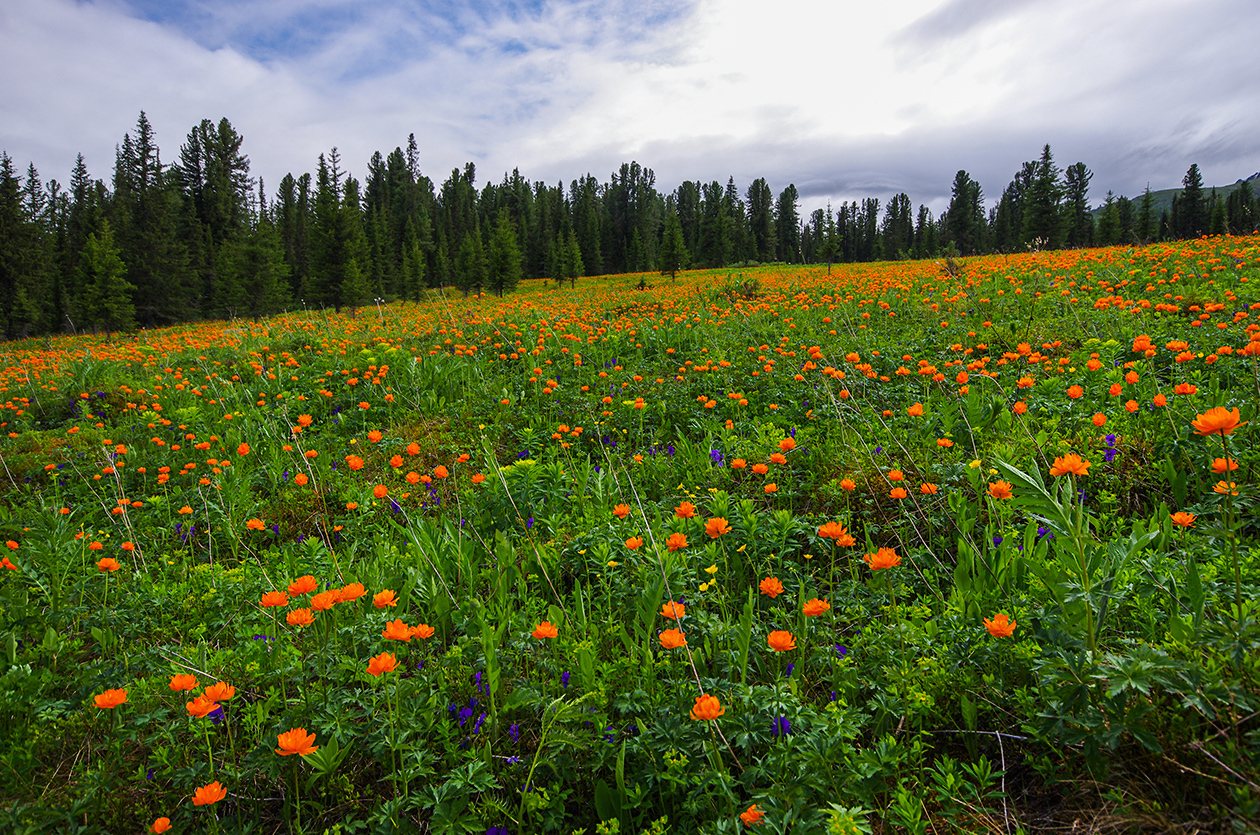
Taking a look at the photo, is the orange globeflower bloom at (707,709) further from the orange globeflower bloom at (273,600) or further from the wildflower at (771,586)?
the orange globeflower bloom at (273,600)

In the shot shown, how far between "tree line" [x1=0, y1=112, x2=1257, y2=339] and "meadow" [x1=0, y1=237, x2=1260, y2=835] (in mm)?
14646

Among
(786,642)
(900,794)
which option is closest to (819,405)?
(786,642)

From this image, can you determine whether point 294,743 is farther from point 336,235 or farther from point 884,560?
point 336,235

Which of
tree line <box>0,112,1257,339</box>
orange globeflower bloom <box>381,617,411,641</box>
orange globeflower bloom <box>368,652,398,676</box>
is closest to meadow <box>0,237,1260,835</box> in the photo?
orange globeflower bloom <box>381,617,411,641</box>

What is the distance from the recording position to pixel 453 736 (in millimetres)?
1770

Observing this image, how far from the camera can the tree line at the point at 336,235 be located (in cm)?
2753

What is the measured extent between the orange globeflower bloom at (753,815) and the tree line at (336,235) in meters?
17.6

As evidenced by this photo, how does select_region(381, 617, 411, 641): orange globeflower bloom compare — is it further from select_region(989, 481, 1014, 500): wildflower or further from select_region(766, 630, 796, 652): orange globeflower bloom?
select_region(989, 481, 1014, 500): wildflower

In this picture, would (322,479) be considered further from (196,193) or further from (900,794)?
(196,193)

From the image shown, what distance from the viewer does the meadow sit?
1.41m

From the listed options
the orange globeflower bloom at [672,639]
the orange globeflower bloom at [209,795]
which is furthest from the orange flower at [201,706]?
the orange globeflower bloom at [672,639]

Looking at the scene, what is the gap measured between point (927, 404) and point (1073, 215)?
5824cm

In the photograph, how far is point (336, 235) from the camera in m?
25.5

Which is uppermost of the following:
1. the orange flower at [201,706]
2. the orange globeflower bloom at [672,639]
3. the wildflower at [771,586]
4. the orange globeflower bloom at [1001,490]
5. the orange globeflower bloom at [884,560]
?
the orange globeflower bloom at [1001,490]
